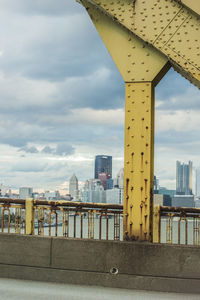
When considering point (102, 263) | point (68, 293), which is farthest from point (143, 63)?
point (68, 293)

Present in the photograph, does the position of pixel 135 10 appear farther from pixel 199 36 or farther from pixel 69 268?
pixel 69 268

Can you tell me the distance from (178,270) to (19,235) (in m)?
2.76

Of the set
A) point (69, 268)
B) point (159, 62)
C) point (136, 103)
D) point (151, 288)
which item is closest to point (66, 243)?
point (69, 268)

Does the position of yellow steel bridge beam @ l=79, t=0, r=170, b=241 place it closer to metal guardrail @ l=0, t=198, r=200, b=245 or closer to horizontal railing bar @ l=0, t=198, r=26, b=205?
metal guardrail @ l=0, t=198, r=200, b=245

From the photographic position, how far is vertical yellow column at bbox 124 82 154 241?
6.20 m

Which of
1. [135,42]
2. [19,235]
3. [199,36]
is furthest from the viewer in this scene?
[19,235]

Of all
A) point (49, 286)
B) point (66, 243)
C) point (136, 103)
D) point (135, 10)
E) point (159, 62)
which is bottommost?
point (49, 286)

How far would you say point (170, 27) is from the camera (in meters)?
6.08

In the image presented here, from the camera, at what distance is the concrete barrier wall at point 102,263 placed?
6.07 meters

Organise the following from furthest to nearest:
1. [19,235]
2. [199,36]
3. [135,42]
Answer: [19,235], [135,42], [199,36]

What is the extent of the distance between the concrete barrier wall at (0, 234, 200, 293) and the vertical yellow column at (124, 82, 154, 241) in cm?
32

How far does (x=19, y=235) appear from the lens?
22.6ft

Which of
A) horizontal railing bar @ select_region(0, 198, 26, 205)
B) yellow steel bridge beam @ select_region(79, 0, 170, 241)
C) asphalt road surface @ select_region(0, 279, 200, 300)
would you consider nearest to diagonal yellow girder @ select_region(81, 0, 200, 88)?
yellow steel bridge beam @ select_region(79, 0, 170, 241)

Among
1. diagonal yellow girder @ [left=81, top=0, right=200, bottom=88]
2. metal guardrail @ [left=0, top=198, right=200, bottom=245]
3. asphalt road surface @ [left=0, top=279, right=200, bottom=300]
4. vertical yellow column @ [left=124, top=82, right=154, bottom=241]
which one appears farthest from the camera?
metal guardrail @ [left=0, top=198, right=200, bottom=245]
